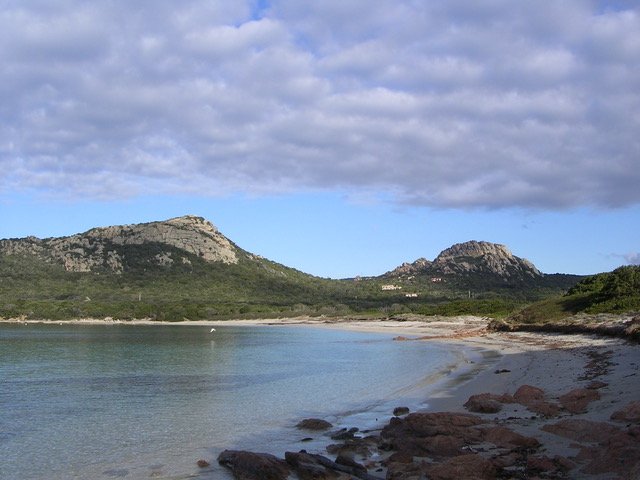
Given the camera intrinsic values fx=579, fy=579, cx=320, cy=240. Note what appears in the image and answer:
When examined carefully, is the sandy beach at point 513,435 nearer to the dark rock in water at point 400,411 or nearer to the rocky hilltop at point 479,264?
the dark rock in water at point 400,411

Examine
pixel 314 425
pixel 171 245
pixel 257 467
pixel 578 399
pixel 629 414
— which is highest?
pixel 171 245

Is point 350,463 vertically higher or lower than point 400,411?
higher

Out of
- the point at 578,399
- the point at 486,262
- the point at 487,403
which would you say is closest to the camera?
the point at 578,399

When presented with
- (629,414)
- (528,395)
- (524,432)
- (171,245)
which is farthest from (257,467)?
(171,245)

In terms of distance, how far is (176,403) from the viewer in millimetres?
21297

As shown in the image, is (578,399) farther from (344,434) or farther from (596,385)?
(344,434)

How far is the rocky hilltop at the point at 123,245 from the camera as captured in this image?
5246 inches

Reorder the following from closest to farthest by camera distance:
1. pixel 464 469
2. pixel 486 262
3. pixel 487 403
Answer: pixel 464 469 < pixel 487 403 < pixel 486 262

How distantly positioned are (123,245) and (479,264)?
9661 cm

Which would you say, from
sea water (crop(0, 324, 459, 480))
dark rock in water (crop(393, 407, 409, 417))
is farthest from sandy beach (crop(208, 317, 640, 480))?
sea water (crop(0, 324, 459, 480))

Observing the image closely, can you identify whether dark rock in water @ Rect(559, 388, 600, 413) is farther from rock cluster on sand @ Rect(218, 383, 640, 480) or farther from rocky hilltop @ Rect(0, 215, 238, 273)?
rocky hilltop @ Rect(0, 215, 238, 273)

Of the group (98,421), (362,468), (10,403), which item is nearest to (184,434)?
(98,421)

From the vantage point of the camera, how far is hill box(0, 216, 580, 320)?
108m

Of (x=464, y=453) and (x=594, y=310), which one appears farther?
(x=594, y=310)
